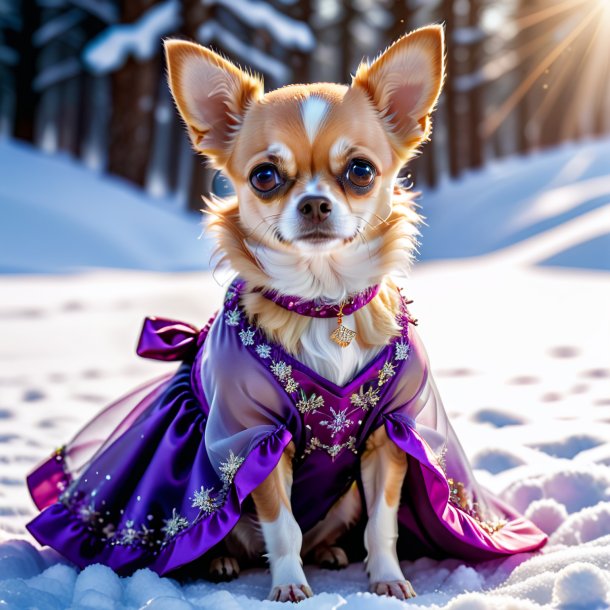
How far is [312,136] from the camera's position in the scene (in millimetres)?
2158

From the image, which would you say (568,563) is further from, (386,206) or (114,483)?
(114,483)

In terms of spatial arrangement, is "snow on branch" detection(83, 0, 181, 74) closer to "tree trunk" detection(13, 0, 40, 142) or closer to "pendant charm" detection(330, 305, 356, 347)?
"tree trunk" detection(13, 0, 40, 142)

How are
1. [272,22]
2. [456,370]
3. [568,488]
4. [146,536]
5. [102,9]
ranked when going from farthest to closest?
[102,9] → [272,22] → [456,370] → [568,488] → [146,536]

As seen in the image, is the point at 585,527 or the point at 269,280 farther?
the point at 585,527

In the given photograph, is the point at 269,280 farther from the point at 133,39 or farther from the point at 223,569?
the point at 133,39

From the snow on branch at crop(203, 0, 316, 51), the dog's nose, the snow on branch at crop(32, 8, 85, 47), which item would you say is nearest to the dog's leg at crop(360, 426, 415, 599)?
the dog's nose

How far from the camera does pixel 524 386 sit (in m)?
4.31

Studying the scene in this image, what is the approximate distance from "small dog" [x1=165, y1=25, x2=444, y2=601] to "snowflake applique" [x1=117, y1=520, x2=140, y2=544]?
272 mm

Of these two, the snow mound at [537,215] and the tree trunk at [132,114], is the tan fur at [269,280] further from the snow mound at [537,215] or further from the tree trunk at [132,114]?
the tree trunk at [132,114]

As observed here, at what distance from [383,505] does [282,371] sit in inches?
18.1

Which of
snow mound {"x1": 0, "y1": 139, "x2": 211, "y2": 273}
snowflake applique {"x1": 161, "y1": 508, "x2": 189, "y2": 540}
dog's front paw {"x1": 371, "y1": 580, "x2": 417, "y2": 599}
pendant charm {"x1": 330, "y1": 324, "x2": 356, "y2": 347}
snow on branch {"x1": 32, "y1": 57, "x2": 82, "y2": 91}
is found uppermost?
snow on branch {"x1": 32, "y1": 57, "x2": 82, "y2": 91}

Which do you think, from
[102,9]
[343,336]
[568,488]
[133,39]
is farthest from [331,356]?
[102,9]

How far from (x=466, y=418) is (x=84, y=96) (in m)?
17.1

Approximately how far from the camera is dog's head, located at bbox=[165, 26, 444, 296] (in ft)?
7.12
